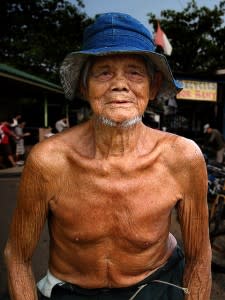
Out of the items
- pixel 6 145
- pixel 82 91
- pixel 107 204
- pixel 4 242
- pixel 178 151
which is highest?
pixel 82 91

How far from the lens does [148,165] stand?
1397 mm

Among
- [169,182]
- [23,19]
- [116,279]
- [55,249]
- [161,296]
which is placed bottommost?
[161,296]

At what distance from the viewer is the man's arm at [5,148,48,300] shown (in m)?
1.34

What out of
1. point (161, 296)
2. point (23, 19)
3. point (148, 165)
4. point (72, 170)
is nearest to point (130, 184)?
point (148, 165)

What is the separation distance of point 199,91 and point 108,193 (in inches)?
417

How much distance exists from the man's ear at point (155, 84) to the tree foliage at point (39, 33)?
1940 cm

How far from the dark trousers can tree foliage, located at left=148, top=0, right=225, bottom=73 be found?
883 inches

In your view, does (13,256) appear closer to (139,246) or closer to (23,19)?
(139,246)

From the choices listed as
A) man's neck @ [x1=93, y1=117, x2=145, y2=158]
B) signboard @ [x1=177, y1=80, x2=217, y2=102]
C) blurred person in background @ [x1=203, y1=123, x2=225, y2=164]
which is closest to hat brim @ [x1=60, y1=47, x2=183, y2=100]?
man's neck @ [x1=93, y1=117, x2=145, y2=158]

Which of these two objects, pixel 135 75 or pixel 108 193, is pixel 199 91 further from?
pixel 108 193

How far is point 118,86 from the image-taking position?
129 cm

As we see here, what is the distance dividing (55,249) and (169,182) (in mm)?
542

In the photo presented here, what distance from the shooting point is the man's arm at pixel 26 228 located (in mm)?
1344

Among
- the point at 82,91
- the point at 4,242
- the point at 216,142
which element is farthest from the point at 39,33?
the point at 82,91
